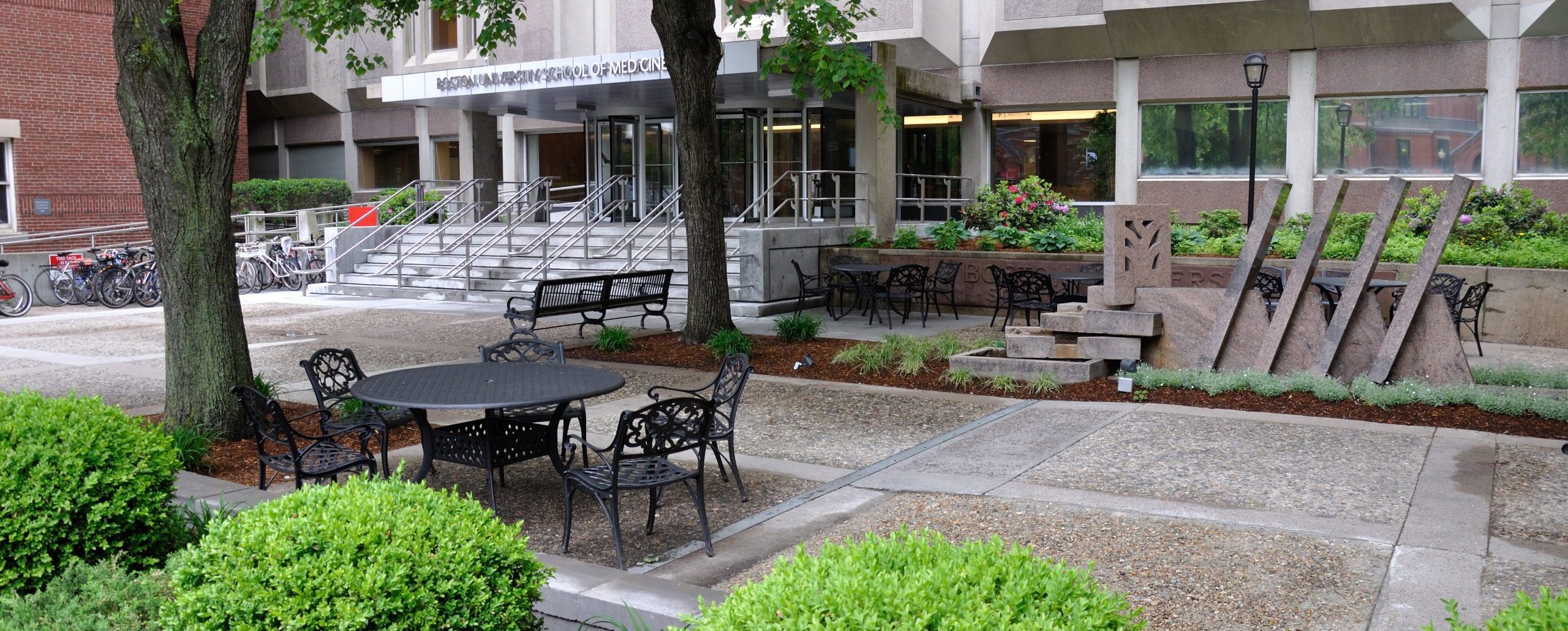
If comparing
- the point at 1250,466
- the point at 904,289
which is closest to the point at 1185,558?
the point at 1250,466

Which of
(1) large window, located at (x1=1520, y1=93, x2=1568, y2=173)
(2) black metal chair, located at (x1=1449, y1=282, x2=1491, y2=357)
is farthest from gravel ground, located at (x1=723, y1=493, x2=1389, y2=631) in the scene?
(1) large window, located at (x1=1520, y1=93, x2=1568, y2=173)

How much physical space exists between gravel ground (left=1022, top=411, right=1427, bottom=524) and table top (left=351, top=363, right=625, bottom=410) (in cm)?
293

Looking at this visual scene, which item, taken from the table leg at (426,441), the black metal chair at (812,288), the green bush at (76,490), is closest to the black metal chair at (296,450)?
the table leg at (426,441)

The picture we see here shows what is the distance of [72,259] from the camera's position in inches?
863

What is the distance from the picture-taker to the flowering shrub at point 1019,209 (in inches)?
798

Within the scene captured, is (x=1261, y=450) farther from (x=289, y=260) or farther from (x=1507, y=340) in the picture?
(x=289, y=260)

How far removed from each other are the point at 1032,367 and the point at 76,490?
8521 millimetres

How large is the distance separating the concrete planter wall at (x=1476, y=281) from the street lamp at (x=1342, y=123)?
7.14 m

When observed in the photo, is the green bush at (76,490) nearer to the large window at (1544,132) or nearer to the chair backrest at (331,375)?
the chair backrest at (331,375)

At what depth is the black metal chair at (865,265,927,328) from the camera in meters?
17.1

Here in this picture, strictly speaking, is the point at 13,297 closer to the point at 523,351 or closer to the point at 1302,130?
the point at 523,351

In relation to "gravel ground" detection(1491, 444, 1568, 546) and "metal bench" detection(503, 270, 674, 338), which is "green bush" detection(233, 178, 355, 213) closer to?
"metal bench" detection(503, 270, 674, 338)

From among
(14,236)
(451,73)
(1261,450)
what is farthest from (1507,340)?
(14,236)

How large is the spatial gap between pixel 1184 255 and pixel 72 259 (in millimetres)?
19298
